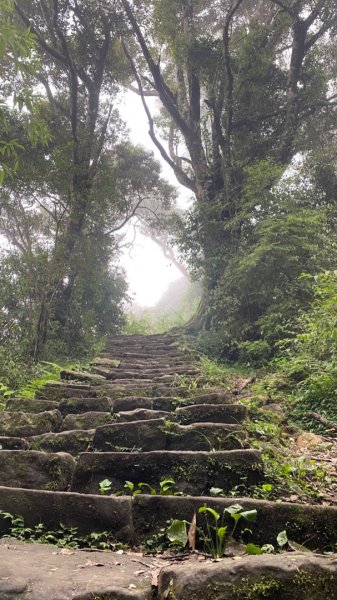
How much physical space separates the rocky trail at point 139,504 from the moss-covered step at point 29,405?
0.5 inches

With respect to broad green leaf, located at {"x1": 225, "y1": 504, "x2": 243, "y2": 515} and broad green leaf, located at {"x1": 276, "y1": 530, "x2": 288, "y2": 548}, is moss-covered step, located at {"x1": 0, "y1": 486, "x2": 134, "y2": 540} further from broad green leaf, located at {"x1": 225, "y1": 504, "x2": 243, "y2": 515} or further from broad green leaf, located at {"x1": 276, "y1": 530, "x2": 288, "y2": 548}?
broad green leaf, located at {"x1": 276, "y1": 530, "x2": 288, "y2": 548}

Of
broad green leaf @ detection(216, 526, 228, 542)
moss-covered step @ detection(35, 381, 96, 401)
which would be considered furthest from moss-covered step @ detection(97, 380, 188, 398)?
broad green leaf @ detection(216, 526, 228, 542)

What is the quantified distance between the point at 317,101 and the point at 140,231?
17.0 metres

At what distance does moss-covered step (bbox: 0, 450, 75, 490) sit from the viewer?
9.23 ft

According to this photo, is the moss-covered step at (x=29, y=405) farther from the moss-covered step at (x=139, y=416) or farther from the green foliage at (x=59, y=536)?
the green foliage at (x=59, y=536)

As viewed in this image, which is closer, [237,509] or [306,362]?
[237,509]

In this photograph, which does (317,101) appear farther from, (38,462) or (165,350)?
(38,462)

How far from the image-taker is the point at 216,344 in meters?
9.73

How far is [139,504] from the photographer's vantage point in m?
2.40

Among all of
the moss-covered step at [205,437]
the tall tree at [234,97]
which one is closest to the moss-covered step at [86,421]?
the moss-covered step at [205,437]

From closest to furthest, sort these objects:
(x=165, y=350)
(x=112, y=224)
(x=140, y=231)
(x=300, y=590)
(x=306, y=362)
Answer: (x=300, y=590)
(x=306, y=362)
(x=165, y=350)
(x=112, y=224)
(x=140, y=231)

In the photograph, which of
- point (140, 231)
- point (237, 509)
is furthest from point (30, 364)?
point (140, 231)

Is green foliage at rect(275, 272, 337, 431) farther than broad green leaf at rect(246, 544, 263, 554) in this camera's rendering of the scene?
Yes

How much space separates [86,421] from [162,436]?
35.6 inches
